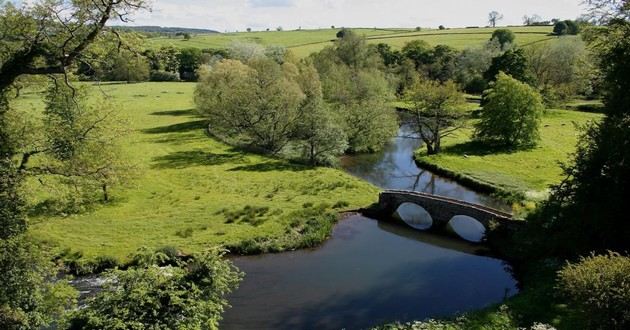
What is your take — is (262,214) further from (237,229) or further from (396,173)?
(396,173)

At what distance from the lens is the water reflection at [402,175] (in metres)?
52.5

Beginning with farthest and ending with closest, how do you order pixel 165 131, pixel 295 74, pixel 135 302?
pixel 165 131, pixel 295 74, pixel 135 302

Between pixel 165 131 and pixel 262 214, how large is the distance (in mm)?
43345

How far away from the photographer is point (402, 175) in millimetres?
60406

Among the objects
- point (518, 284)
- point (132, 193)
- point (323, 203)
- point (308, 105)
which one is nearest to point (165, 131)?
point (308, 105)

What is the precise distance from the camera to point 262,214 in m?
42.5

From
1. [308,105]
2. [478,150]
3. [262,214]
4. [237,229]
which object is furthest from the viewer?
[478,150]

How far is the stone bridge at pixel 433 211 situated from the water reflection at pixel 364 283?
2226 millimetres

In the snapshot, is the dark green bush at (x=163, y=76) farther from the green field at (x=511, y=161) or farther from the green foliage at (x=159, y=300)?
the green foliage at (x=159, y=300)

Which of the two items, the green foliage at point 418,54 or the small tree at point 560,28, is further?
the small tree at point 560,28

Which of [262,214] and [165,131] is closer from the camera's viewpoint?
[262,214]

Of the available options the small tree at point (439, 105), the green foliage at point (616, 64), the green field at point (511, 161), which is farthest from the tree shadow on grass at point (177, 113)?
the green foliage at point (616, 64)

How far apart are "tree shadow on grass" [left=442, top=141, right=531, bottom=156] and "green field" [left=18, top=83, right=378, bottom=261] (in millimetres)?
18723

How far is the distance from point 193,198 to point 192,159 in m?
15.9
